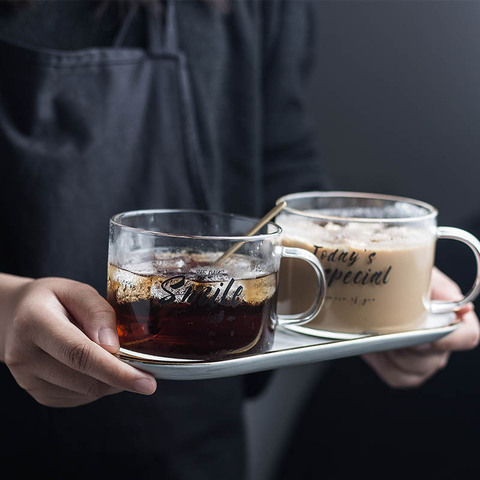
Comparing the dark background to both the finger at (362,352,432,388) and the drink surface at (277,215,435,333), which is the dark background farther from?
the drink surface at (277,215,435,333)

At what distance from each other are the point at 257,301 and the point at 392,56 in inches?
41.3

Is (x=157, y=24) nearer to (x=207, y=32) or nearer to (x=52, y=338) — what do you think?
(x=207, y=32)

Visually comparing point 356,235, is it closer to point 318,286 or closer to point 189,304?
point 318,286

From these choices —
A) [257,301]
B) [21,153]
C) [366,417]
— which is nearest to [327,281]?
[257,301]

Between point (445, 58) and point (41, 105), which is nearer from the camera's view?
point (41, 105)

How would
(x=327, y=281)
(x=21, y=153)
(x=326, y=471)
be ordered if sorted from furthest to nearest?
(x=326, y=471) → (x=21, y=153) → (x=327, y=281)

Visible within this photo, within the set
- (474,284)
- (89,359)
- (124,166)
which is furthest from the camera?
(124,166)

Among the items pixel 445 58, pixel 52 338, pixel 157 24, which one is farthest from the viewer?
pixel 445 58

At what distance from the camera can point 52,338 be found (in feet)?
1.68

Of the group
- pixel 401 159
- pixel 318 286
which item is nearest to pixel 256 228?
pixel 318 286

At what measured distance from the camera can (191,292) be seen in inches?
20.3

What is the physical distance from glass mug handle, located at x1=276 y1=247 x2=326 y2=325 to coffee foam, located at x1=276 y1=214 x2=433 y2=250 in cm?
3

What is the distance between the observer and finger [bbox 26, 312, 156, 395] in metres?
0.50

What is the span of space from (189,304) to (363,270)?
7.6 inches
